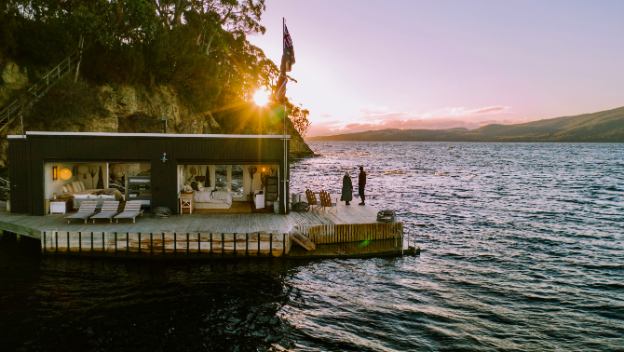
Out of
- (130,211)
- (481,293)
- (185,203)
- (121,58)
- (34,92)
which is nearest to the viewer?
(481,293)

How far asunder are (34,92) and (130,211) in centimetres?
2253

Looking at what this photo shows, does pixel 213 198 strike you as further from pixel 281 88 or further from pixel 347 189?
pixel 347 189

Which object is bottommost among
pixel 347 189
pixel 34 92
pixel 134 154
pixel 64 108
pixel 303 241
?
pixel 303 241

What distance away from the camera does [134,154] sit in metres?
21.8

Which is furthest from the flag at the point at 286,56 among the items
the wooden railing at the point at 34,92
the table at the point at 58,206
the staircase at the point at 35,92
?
the wooden railing at the point at 34,92

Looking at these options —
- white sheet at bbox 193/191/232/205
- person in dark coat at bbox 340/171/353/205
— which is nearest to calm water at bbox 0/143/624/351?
person in dark coat at bbox 340/171/353/205

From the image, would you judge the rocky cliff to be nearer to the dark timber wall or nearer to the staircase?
the staircase

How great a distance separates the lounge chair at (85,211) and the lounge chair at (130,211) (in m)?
1.23

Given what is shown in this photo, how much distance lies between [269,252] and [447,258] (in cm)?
869

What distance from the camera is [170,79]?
51.2 m

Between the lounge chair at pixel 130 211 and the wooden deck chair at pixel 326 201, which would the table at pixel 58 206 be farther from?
the wooden deck chair at pixel 326 201

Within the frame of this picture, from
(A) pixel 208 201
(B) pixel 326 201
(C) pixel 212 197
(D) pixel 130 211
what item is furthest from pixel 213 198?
(B) pixel 326 201

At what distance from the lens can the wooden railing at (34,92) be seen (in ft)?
111

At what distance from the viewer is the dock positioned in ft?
60.2
